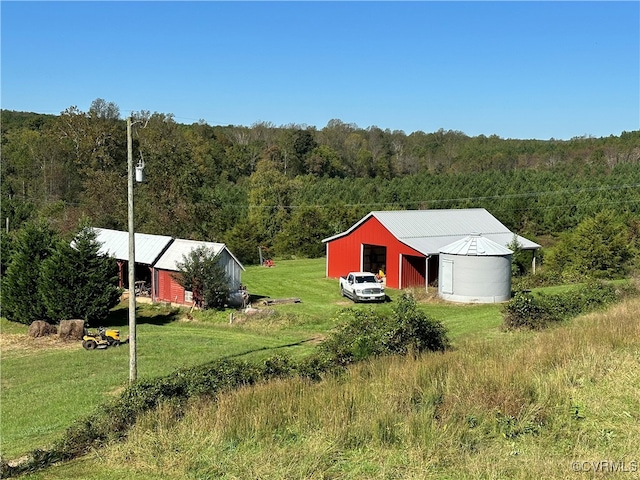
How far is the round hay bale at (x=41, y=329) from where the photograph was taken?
2639 centimetres

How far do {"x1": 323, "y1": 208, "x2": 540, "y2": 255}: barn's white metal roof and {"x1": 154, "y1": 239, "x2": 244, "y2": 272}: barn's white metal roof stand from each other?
9476mm

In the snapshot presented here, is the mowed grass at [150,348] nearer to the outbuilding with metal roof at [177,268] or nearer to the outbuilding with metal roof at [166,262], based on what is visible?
the outbuilding with metal roof at [177,268]

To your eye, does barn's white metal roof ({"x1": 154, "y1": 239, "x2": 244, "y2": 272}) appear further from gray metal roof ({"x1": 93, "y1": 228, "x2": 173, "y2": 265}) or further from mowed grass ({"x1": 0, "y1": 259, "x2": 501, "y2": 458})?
mowed grass ({"x1": 0, "y1": 259, "x2": 501, "y2": 458})

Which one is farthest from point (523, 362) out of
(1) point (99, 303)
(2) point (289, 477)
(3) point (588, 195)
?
(3) point (588, 195)

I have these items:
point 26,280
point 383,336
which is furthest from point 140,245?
point 383,336

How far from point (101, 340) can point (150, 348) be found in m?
2.81

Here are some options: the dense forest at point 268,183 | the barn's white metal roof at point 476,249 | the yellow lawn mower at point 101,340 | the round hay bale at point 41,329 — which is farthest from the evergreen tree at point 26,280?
the barn's white metal roof at point 476,249

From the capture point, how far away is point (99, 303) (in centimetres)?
2820

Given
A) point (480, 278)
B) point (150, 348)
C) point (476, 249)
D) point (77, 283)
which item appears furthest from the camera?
point (476, 249)

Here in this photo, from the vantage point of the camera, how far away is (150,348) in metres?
22.6

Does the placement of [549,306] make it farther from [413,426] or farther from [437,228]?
[437,228]

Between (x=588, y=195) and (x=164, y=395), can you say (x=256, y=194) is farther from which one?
(x=164, y=395)

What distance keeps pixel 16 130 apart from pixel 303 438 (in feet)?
348

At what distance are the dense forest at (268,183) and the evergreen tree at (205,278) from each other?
5189mm
